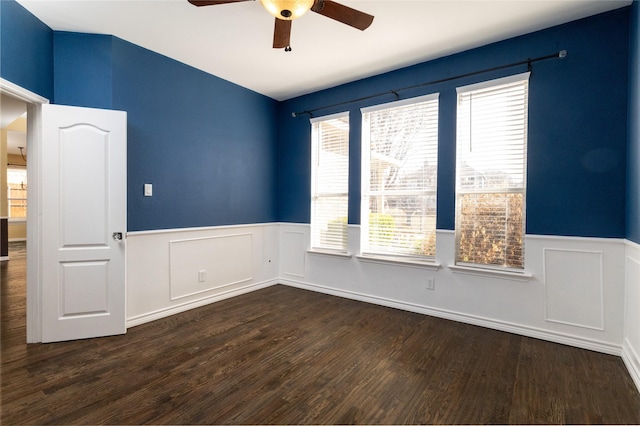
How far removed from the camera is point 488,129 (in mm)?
3189

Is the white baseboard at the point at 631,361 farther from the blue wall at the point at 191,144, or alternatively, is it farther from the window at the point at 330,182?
the blue wall at the point at 191,144

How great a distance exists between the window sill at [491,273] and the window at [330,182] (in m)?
1.48

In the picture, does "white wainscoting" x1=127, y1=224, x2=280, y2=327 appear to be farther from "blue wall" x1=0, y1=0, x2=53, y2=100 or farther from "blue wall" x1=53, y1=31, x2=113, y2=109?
"blue wall" x1=0, y1=0, x2=53, y2=100

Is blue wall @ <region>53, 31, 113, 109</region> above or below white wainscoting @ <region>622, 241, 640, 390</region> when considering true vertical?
above

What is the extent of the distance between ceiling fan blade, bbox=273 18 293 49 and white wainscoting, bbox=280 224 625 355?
2.46m

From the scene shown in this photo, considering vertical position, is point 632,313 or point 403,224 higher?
point 403,224

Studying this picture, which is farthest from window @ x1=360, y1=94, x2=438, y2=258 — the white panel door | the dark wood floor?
the white panel door

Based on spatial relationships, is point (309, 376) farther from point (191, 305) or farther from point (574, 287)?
point (574, 287)

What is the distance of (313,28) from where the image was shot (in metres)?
2.91

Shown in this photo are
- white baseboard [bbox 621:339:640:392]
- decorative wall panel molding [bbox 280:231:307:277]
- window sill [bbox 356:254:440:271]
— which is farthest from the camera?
decorative wall panel molding [bbox 280:231:307:277]

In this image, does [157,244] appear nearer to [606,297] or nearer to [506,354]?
[506,354]

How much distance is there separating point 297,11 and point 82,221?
258 cm

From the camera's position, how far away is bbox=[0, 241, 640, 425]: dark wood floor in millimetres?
1864

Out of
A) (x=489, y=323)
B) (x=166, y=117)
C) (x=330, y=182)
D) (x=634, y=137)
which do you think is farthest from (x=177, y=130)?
(x=634, y=137)
